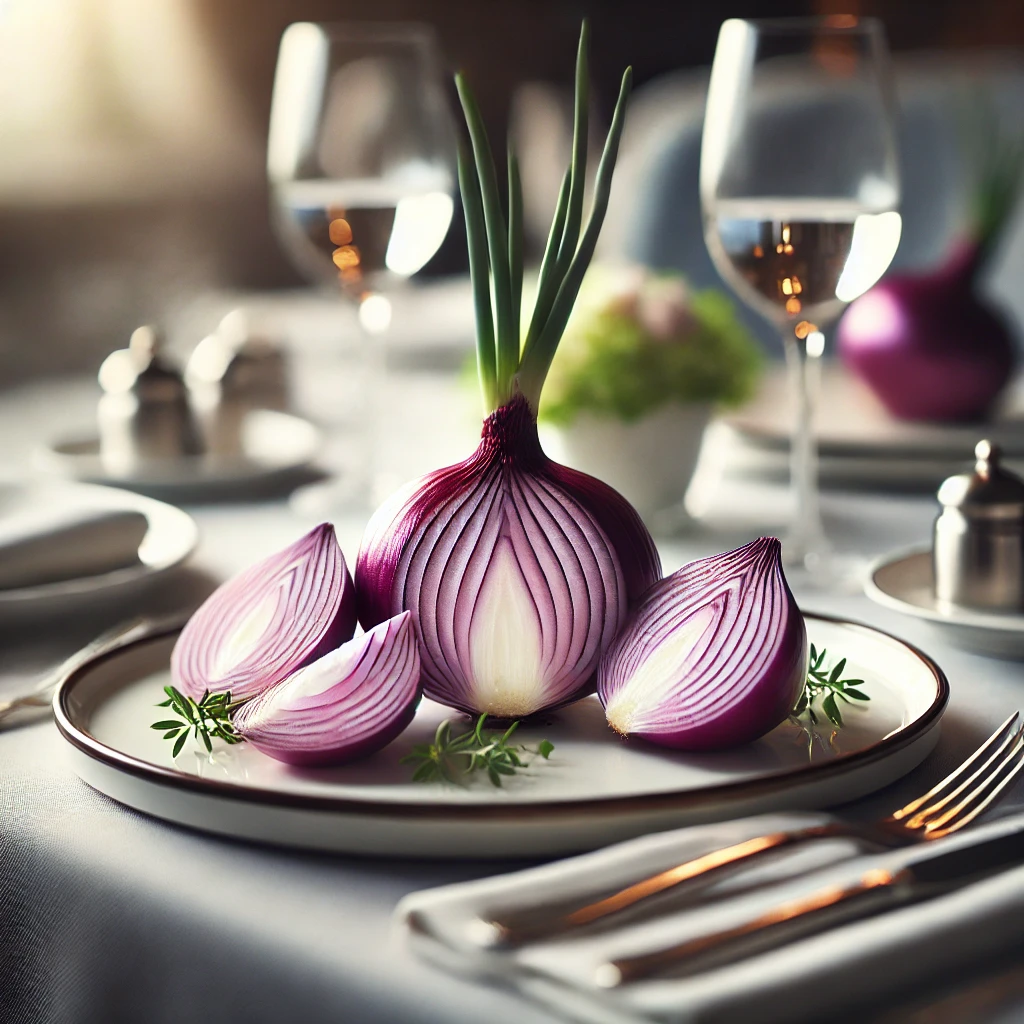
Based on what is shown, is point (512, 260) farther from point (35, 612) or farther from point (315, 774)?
point (35, 612)

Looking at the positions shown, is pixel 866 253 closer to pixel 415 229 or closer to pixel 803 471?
pixel 803 471

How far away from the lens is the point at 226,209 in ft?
10.2

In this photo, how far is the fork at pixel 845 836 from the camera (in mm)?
323

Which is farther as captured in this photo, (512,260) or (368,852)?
(512,260)

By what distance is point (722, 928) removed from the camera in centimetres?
32

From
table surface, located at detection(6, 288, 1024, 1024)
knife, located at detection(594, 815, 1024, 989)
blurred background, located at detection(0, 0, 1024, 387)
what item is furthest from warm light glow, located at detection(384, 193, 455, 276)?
blurred background, located at detection(0, 0, 1024, 387)

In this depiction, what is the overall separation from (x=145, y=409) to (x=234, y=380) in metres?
0.12

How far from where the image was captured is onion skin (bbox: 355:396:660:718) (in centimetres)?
47

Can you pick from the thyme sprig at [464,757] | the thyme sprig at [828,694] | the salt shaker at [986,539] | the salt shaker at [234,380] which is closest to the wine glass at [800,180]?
the salt shaker at [986,539]

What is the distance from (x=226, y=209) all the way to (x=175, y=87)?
299 millimetres

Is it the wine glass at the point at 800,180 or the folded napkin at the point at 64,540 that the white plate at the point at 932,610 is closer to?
the wine glass at the point at 800,180

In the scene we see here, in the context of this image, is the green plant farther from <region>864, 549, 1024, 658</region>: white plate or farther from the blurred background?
the blurred background

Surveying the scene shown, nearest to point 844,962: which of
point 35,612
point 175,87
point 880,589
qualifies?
point 880,589

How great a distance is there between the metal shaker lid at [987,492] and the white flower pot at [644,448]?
246 mm
